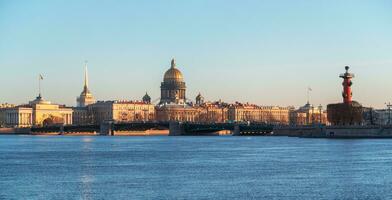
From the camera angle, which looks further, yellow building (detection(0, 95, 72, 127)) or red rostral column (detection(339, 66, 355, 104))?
yellow building (detection(0, 95, 72, 127))

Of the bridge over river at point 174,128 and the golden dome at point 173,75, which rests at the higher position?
the golden dome at point 173,75

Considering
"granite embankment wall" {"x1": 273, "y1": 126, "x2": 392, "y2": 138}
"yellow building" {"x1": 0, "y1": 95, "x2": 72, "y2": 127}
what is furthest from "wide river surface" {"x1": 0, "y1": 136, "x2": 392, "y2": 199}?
"yellow building" {"x1": 0, "y1": 95, "x2": 72, "y2": 127}

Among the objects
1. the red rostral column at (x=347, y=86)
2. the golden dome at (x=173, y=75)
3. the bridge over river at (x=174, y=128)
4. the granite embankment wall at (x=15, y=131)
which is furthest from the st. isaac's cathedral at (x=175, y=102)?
the red rostral column at (x=347, y=86)

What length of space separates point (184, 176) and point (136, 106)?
15361cm

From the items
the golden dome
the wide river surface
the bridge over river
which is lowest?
the wide river surface

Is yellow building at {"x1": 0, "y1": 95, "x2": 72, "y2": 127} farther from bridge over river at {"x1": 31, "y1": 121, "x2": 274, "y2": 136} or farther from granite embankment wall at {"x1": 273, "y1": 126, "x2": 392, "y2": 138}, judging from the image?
granite embankment wall at {"x1": 273, "y1": 126, "x2": 392, "y2": 138}

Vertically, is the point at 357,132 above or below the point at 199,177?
above

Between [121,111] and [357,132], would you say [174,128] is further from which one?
[121,111]

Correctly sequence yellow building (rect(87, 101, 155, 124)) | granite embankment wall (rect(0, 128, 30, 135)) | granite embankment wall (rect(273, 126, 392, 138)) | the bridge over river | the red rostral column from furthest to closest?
yellow building (rect(87, 101, 155, 124)) → granite embankment wall (rect(0, 128, 30, 135)) → the bridge over river → the red rostral column → granite embankment wall (rect(273, 126, 392, 138))

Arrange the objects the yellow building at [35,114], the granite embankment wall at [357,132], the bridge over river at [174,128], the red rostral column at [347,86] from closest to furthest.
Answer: the granite embankment wall at [357,132], the red rostral column at [347,86], the bridge over river at [174,128], the yellow building at [35,114]

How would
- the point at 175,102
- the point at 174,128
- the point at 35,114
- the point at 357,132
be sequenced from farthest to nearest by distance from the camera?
the point at 175,102, the point at 35,114, the point at 174,128, the point at 357,132

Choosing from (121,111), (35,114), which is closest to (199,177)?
(35,114)

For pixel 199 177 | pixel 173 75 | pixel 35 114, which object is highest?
pixel 173 75

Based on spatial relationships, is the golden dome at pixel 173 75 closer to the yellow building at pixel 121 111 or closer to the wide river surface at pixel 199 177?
the yellow building at pixel 121 111
